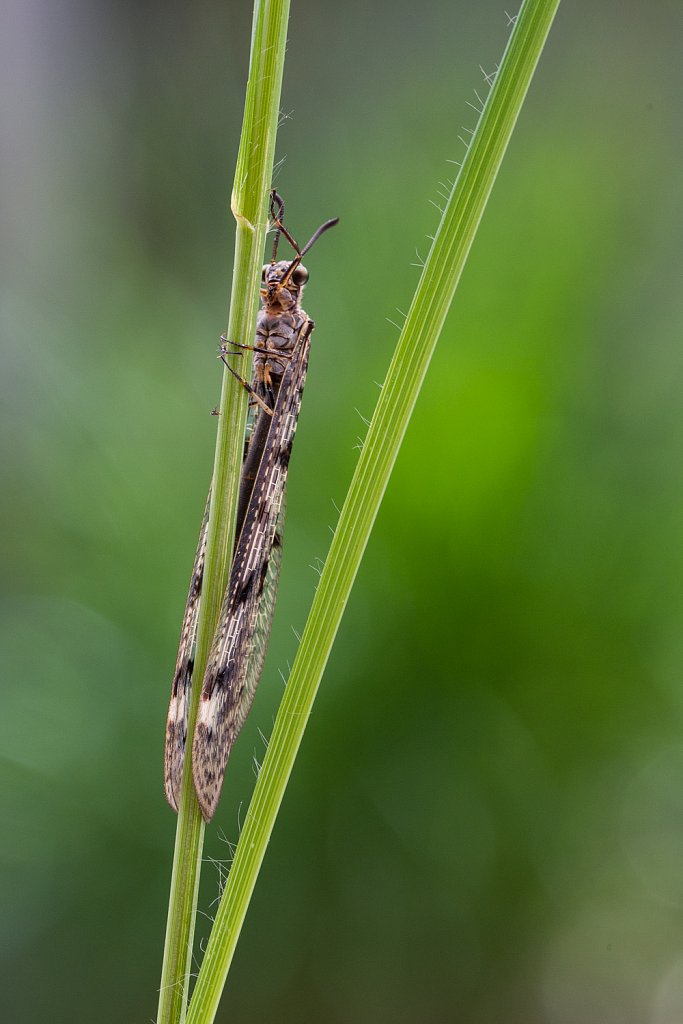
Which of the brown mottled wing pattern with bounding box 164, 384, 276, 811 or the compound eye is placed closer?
the brown mottled wing pattern with bounding box 164, 384, 276, 811

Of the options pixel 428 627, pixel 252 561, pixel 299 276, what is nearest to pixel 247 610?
pixel 252 561

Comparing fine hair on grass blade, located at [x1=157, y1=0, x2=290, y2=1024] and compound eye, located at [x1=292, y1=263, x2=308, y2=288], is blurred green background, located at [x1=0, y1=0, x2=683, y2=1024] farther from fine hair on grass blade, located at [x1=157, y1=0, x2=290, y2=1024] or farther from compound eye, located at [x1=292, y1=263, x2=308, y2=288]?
fine hair on grass blade, located at [x1=157, y1=0, x2=290, y2=1024]

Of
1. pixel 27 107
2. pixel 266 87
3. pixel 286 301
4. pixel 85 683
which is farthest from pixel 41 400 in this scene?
pixel 266 87

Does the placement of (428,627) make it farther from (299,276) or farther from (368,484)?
(368,484)

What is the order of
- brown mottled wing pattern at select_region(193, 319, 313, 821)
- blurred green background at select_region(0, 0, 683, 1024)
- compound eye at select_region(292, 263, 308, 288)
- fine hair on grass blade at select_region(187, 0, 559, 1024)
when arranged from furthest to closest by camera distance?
blurred green background at select_region(0, 0, 683, 1024) → compound eye at select_region(292, 263, 308, 288) → brown mottled wing pattern at select_region(193, 319, 313, 821) → fine hair on grass blade at select_region(187, 0, 559, 1024)

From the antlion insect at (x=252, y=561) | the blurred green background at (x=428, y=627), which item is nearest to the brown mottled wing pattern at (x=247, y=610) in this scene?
the antlion insect at (x=252, y=561)

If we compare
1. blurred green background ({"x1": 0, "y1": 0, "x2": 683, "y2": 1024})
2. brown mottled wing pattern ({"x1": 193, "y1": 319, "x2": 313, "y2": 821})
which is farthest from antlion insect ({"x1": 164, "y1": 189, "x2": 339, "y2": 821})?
blurred green background ({"x1": 0, "y1": 0, "x2": 683, "y2": 1024})
